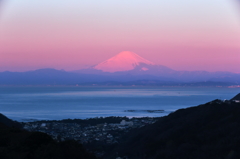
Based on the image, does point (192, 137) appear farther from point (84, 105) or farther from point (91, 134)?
point (84, 105)

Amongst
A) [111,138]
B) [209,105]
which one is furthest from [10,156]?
[209,105]

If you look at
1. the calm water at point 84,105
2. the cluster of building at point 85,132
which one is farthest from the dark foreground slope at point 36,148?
the calm water at point 84,105

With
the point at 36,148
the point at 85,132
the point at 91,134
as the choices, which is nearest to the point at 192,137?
the point at 36,148

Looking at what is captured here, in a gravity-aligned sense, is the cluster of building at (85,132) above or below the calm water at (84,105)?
below

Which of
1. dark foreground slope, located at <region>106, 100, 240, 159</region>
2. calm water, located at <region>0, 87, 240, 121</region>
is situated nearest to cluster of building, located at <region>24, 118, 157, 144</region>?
dark foreground slope, located at <region>106, 100, 240, 159</region>

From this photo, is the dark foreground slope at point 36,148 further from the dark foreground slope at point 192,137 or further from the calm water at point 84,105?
the calm water at point 84,105

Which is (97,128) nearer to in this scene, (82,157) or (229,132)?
(229,132)

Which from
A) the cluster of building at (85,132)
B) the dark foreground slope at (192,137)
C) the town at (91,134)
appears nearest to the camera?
the dark foreground slope at (192,137)
